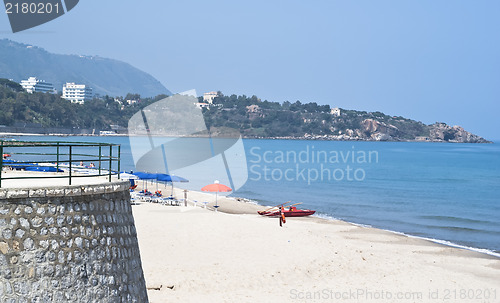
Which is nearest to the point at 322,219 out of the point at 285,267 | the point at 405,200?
the point at 285,267

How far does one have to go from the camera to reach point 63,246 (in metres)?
6.88

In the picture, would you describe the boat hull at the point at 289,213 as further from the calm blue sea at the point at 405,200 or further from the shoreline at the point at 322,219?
the calm blue sea at the point at 405,200

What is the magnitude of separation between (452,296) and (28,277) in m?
13.6

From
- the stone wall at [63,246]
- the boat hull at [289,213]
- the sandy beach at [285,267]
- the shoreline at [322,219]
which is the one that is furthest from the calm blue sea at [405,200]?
the stone wall at [63,246]

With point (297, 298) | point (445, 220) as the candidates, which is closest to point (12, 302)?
point (297, 298)

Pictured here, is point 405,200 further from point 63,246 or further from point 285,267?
point 63,246

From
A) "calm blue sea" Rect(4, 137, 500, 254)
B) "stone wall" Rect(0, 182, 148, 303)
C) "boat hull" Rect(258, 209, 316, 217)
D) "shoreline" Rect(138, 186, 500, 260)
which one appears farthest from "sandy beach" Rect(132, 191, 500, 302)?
"boat hull" Rect(258, 209, 316, 217)

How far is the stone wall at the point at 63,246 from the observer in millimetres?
6535

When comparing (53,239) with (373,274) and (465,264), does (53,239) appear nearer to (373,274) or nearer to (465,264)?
(373,274)

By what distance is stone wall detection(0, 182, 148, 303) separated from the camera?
654 centimetres

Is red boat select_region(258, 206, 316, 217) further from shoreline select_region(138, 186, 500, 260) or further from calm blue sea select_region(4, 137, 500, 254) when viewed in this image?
calm blue sea select_region(4, 137, 500, 254)

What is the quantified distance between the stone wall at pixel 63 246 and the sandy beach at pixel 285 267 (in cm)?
609

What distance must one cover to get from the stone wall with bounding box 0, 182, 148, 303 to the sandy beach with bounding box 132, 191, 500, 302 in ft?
20.0

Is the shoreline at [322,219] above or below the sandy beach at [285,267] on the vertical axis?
below
